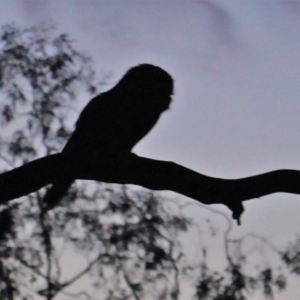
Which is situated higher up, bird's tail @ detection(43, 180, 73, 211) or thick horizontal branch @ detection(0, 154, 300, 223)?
bird's tail @ detection(43, 180, 73, 211)

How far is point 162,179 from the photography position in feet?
6.04

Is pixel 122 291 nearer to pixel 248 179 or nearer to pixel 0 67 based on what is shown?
pixel 0 67

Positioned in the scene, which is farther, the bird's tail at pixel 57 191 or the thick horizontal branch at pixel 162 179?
the bird's tail at pixel 57 191

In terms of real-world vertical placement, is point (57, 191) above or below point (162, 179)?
above

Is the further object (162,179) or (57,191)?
(57,191)

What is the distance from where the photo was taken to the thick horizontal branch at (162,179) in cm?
174

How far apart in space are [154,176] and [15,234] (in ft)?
6.54

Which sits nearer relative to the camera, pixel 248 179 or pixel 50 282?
pixel 248 179

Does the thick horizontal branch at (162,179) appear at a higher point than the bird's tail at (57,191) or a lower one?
lower

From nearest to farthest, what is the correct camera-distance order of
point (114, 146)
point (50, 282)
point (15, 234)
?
point (114, 146) < point (15, 234) < point (50, 282)

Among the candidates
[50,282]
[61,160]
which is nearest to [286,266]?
[50,282]

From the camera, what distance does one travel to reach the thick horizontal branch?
1.74 meters

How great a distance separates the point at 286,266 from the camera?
3.33m

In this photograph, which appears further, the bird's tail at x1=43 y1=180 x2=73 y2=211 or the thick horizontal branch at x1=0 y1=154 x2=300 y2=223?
the bird's tail at x1=43 y1=180 x2=73 y2=211
